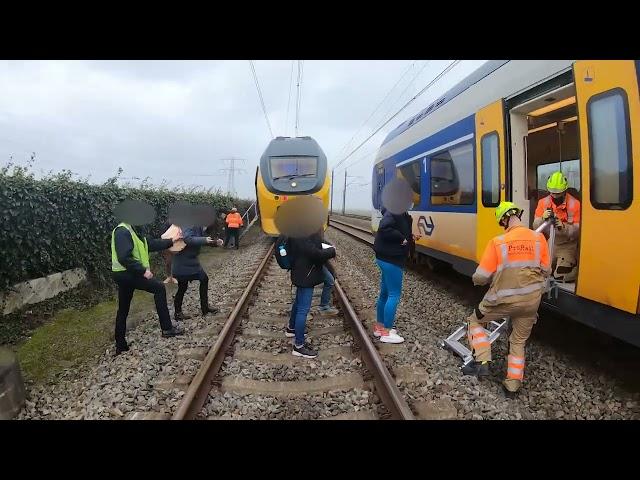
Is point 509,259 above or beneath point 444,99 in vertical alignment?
beneath

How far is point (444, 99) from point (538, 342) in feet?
15.9

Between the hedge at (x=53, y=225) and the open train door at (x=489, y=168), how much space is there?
179 inches

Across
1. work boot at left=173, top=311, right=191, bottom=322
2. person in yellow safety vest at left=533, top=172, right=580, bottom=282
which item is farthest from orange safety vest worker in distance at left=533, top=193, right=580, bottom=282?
work boot at left=173, top=311, right=191, bottom=322

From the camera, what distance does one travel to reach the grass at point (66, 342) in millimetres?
4641

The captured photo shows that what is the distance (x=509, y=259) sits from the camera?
3.72 meters

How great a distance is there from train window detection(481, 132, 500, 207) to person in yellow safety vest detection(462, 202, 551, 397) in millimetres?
1953

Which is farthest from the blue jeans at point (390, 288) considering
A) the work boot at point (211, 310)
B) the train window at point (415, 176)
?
the train window at point (415, 176)

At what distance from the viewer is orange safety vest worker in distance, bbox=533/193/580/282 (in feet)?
16.0

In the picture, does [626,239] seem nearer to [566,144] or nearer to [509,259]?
[509,259]

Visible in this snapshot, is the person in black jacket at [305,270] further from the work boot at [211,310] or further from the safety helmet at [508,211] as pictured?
the work boot at [211,310]

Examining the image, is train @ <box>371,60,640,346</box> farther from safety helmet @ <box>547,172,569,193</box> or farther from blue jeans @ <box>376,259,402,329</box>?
blue jeans @ <box>376,259,402,329</box>

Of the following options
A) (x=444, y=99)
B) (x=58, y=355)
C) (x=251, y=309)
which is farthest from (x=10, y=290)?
(x=444, y=99)

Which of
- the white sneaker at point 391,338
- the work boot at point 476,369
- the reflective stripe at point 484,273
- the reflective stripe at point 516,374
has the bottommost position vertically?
the work boot at point 476,369

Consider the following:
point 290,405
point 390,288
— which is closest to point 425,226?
point 390,288
